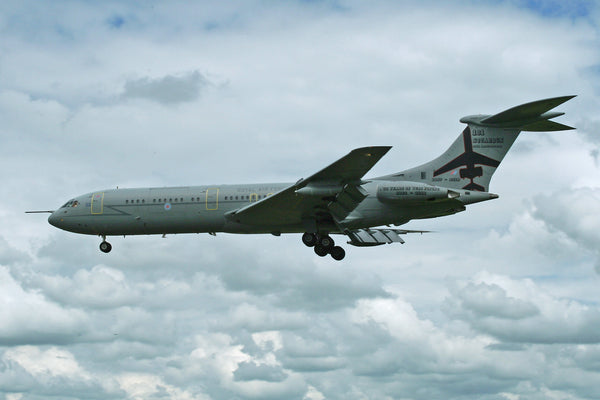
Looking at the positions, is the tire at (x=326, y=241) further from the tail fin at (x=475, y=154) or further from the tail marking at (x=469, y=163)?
the tail marking at (x=469, y=163)

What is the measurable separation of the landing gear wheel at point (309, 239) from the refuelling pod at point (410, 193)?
16.4 ft

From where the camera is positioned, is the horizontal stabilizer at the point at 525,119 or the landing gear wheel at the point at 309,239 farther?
the landing gear wheel at the point at 309,239

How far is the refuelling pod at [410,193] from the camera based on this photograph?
36028mm

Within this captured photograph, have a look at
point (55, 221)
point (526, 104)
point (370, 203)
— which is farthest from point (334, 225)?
point (55, 221)

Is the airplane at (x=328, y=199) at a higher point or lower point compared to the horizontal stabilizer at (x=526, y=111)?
lower

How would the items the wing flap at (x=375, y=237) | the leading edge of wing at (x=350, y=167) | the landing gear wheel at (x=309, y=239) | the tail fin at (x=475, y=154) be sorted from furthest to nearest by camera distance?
the wing flap at (x=375, y=237), the landing gear wheel at (x=309, y=239), the tail fin at (x=475, y=154), the leading edge of wing at (x=350, y=167)

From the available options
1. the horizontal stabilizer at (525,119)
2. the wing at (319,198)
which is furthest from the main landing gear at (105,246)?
the horizontal stabilizer at (525,119)

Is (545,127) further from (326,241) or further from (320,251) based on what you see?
(320,251)

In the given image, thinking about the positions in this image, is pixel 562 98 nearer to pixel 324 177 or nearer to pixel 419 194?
pixel 419 194

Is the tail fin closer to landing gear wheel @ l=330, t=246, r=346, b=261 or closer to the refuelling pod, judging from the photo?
the refuelling pod

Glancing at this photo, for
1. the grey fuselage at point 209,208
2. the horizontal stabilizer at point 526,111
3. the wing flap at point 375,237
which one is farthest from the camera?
the wing flap at point 375,237

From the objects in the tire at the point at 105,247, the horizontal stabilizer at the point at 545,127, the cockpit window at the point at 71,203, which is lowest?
the tire at the point at 105,247

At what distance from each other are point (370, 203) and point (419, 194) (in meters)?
2.68

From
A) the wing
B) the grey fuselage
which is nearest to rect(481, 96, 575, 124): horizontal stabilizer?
the grey fuselage
